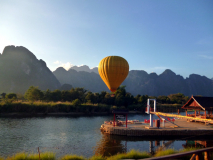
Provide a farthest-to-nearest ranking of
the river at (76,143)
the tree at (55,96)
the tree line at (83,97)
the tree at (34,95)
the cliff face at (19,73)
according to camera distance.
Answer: the cliff face at (19,73) < the tree at (55,96) < the tree line at (83,97) < the tree at (34,95) < the river at (76,143)

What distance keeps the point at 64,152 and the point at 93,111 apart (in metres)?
49.7

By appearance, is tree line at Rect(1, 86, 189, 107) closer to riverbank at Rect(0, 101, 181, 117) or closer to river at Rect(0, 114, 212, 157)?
riverbank at Rect(0, 101, 181, 117)

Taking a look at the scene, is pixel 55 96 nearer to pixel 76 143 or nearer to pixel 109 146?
pixel 76 143

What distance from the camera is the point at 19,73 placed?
172 m

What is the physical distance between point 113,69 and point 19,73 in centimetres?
16698

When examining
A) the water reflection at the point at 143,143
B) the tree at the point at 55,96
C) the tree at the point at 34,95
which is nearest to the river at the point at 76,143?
the water reflection at the point at 143,143

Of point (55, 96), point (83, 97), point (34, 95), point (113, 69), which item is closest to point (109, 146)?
point (113, 69)

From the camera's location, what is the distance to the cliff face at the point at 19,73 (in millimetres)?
159125

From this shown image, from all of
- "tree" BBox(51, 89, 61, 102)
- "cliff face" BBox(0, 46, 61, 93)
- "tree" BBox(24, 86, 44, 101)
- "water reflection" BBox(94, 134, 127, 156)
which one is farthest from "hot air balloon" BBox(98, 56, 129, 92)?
"cliff face" BBox(0, 46, 61, 93)

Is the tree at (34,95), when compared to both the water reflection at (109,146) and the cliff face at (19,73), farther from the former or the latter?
the cliff face at (19,73)

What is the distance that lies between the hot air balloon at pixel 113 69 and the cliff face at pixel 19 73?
14393cm

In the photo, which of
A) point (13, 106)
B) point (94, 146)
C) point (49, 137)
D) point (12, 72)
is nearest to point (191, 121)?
point (94, 146)

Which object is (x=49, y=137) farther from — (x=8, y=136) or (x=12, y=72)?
(x=12, y=72)

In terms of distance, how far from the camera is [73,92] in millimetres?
89125
